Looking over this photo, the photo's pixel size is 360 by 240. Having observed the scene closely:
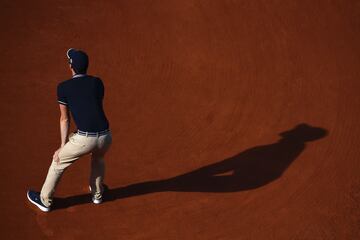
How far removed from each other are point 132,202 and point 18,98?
3.69m

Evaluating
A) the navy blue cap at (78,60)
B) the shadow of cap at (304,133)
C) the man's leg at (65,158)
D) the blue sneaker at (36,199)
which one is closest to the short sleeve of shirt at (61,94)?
the navy blue cap at (78,60)

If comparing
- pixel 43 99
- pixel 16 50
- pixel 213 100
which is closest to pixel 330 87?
pixel 213 100

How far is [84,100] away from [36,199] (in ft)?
6.82

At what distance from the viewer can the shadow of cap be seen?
1046 centimetres

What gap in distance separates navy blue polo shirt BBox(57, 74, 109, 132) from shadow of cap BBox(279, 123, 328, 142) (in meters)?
4.44

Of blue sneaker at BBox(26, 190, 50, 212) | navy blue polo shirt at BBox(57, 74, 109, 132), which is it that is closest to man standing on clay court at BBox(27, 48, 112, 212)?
navy blue polo shirt at BBox(57, 74, 109, 132)

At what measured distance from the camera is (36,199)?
333 inches

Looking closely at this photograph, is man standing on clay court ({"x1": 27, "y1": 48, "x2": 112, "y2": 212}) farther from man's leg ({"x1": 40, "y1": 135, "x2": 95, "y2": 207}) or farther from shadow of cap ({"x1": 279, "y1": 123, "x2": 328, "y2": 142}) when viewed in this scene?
shadow of cap ({"x1": 279, "y1": 123, "x2": 328, "y2": 142})

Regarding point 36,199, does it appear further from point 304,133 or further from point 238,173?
point 304,133

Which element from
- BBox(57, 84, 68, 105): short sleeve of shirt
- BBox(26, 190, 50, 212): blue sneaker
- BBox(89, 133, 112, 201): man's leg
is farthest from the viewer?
BBox(26, 190, 50, 212): blue sneaker

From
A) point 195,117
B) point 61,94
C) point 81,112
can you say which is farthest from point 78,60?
point 195,117

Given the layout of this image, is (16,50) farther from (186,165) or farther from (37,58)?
(186,165)

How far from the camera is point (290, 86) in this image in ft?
38.1

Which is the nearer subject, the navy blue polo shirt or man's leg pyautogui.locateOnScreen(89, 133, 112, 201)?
the navy blue polo shirt
